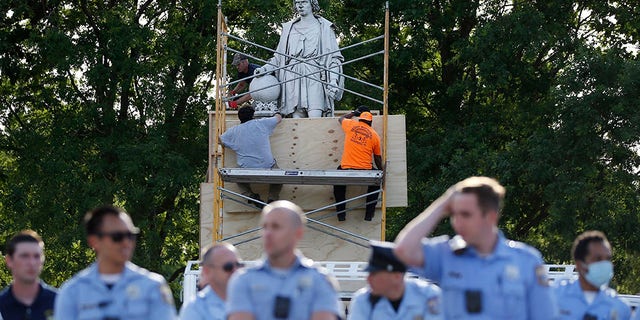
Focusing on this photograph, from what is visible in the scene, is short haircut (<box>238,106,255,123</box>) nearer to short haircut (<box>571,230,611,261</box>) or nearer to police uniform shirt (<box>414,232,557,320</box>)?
short haircut (<box>571,230,611,261</box>)

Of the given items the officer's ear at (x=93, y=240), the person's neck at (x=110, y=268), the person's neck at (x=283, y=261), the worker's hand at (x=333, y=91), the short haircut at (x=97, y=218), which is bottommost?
the person's neck at (x=110, y=268)

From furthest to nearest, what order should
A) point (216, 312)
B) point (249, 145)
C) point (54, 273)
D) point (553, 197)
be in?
point (54, 273), point (553, 197), point (249, 145), point (216, 312)

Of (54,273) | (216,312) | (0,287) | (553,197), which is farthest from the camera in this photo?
(0,287)

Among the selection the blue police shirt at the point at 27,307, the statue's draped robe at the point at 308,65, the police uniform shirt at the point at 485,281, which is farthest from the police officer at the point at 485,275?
the statue's draped robe at the point at 308,65

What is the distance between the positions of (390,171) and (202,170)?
9.37 m

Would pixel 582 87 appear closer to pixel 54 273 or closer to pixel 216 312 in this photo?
pixel 54 273

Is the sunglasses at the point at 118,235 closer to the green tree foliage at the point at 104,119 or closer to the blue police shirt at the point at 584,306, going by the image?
the blue police shirt at the point at 584,306

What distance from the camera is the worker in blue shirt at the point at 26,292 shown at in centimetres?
987

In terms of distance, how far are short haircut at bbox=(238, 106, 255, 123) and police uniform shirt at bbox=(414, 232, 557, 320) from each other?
12591 millimetres

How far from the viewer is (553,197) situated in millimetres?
26922

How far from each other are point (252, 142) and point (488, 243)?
12.9m

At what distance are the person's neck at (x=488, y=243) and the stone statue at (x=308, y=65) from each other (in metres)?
13.9

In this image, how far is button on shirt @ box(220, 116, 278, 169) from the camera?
2047 cm

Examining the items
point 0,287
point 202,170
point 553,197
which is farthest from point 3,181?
point 553,197
